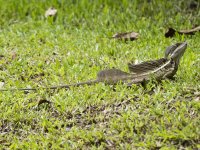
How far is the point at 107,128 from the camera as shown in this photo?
15.6 feet

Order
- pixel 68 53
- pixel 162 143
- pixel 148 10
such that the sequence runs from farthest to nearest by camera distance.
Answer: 1. pixel 148 10
2. pixel 68 53
3. pixel 162 143

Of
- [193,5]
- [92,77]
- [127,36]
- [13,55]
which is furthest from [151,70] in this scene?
[193,5]

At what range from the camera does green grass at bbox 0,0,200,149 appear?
182 inches

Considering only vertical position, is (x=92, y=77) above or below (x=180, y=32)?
below

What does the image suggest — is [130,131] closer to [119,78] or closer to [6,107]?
[119,78]

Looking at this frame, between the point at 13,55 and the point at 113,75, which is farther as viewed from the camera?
the point at 13,55

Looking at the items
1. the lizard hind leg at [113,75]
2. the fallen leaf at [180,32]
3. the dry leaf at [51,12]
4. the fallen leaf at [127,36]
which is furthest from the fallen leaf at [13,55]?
the fallen leaf at [180,32]

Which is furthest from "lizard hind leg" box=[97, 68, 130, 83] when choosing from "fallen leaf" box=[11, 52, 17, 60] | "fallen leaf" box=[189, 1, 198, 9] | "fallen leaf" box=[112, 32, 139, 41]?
"fallen leaf" box=[189, 1, 198, 9]

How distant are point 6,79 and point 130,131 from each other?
6.70 ft

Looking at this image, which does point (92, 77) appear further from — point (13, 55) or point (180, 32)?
point (180, 32)

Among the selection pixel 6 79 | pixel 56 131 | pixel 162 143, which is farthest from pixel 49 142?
pixel 6 79

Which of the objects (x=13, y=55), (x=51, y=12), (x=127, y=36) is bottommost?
(x=13, y=55)

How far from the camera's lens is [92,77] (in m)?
5.82

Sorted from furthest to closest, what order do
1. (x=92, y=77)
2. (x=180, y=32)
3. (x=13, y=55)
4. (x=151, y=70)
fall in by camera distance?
(x=180, y=32)
(x=13, y=55)
(x=92, y=77)
(x=151, y=70)
